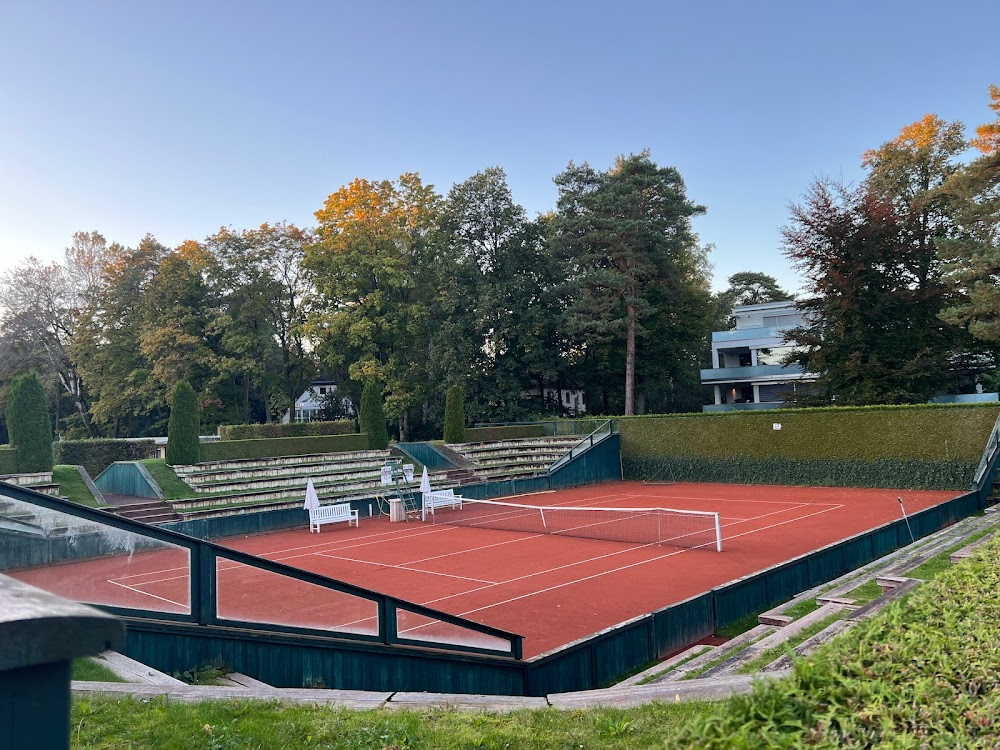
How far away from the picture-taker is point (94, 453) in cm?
2742

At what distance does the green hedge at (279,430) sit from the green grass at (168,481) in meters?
6.59

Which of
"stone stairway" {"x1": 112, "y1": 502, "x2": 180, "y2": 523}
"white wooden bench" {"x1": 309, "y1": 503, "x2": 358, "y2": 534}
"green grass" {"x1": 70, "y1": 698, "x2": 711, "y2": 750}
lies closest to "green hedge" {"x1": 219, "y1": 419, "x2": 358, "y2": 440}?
"stone stairway" {"x1": 112, "y1": 502, "x2": 180, "y2": 523}

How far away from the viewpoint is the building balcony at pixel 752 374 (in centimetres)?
4856

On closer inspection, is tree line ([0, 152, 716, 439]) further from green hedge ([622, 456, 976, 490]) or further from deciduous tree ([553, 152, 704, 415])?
green hedge ([622, 456, 976, 490])

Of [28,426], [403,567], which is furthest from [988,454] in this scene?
[28,426]

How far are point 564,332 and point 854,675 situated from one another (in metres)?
37.3

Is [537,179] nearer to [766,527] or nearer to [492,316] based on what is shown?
[492,316]

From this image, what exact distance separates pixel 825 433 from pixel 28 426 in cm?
2653

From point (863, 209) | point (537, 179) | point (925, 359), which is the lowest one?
point (925, 359)

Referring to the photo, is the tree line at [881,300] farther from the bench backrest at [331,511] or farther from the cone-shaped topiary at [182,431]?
the cone-shaped topiary at [182,431]

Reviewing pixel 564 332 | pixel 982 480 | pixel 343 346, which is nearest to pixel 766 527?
pixel 982 480

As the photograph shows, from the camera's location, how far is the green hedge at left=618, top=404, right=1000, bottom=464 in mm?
23984

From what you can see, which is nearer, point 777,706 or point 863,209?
point 777,706

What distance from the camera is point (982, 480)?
20406 millimetres
